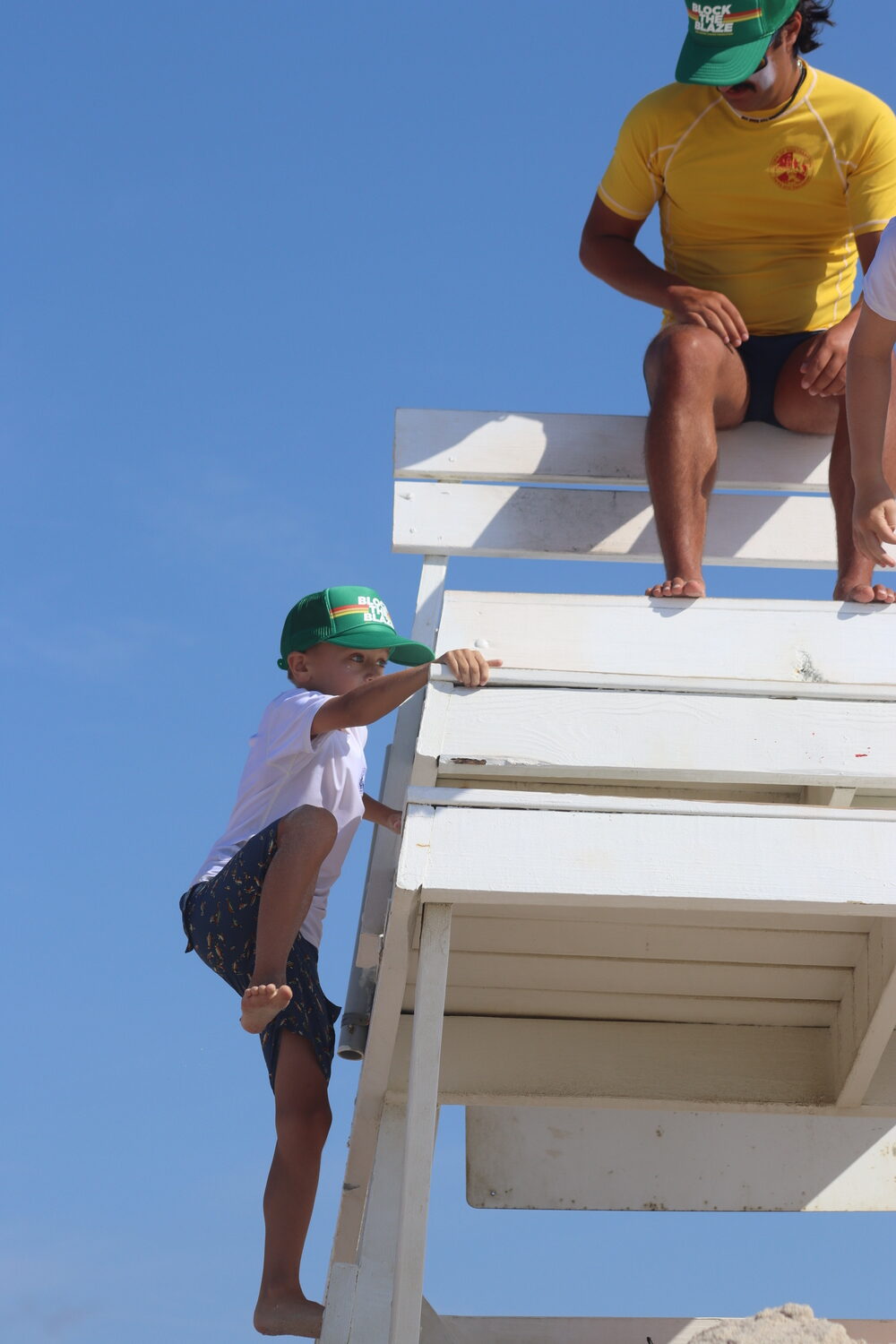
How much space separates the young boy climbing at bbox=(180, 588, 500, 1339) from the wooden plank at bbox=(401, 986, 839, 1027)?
1.30 feet

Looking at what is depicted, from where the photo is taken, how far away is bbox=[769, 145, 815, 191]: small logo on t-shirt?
430cm

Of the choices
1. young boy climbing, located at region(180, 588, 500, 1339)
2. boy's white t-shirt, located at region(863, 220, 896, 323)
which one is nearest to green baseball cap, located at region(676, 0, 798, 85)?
boy's white t-shirt, located at region(863, 220, 896, 323)

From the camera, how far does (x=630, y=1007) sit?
3.84 meters

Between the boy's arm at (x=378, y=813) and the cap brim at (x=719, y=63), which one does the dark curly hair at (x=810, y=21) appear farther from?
the boy's arm at (x=378, y=813)

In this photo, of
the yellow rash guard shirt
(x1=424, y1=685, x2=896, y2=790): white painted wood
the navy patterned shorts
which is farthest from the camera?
the yellow rash guard shirt

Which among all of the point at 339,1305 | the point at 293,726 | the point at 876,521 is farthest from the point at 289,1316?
the point at 876,521

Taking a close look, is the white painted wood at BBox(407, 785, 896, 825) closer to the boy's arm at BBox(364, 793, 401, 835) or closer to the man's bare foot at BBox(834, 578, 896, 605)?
the man's bare foot at BBox(834, 578, 896, 605)

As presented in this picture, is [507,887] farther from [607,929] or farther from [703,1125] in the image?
[703,1125]

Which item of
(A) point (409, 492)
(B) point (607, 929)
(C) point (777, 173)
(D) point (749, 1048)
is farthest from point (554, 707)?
(C) point (777, 173)

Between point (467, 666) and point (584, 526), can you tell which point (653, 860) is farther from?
point (584, 526)

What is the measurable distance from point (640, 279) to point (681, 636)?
1.63 meters

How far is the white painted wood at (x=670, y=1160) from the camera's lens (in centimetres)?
439

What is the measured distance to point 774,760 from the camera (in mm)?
2824

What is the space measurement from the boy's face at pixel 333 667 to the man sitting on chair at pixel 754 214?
92cm
